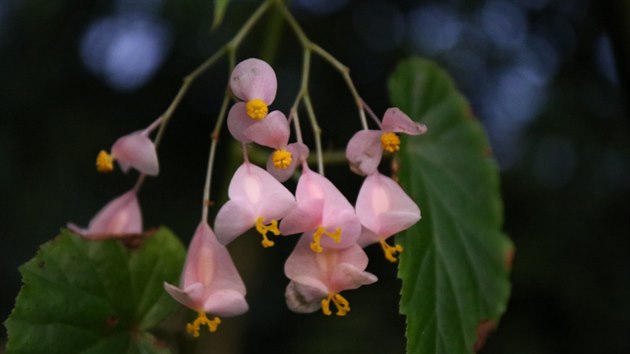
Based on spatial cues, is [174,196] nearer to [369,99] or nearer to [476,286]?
[369,99]

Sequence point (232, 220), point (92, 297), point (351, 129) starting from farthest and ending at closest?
point (351, 129) < point (92, 297) < point (232, 220)

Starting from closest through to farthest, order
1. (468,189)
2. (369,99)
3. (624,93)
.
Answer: (624,93), (468,189), (369,99)

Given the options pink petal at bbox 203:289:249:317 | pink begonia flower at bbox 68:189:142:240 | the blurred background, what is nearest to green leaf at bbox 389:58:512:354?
pink petal at bbox 203:289:249:317

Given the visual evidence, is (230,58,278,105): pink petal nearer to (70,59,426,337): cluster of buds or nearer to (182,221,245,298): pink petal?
(70,59,426,337): cluster of buds

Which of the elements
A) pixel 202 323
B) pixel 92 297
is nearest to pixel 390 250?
pixel 202 323

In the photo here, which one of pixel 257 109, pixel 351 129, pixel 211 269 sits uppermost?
pixel 257 109

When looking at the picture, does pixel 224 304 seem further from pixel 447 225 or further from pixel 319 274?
pixel 447 225

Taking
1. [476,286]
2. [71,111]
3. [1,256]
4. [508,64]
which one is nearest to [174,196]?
[71,111]
